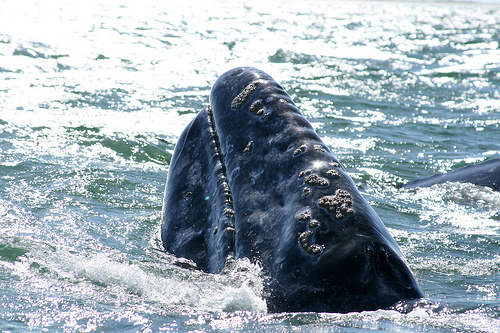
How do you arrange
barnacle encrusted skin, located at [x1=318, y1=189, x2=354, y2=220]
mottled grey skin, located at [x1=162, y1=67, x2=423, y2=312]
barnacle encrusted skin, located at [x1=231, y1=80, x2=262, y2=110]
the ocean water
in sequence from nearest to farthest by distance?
mottled grey skin, located at [x1=162, y1=67, x2=423, y2=312], barnacle encrusted skin, located at [x1=318, y1=189, x2=354, y2=220], the ocean water, barnacle encrusted skin, located at [x1=231, y1=80, x2=262, y2=110]

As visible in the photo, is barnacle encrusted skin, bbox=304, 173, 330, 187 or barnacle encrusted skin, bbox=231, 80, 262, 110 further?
barnacle encrusted skin, bbox=231, 80, 262, 110

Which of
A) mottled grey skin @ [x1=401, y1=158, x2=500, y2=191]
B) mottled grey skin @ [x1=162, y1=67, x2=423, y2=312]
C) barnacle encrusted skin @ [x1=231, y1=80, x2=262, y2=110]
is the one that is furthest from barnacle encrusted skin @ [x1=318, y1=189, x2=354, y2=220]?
mottled grey skin @ [x1=401, y1=158, x2=500, y2=191]

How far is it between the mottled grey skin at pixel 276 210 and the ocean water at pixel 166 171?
125 millimetres

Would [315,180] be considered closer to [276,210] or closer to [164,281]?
[276,210]

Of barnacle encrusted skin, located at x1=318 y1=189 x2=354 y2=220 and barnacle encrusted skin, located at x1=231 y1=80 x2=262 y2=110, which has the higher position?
barnacle encrusted skin, located at x1=231 y1=80 x2=262 y2=110

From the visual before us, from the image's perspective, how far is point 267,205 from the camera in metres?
4.07

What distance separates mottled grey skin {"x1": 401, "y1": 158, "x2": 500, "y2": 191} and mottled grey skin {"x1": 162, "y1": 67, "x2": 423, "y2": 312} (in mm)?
4260

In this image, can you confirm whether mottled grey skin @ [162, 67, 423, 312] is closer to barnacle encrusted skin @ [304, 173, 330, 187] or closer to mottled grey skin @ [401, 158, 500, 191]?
barnacle encrusted skin @ [304, 173, 330, 187]

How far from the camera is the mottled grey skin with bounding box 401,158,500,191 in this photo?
26.0ft

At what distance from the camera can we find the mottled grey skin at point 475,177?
7.91m

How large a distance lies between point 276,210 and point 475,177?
16.3 ft

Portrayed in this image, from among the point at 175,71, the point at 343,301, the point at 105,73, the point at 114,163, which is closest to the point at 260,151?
the point at 343,301

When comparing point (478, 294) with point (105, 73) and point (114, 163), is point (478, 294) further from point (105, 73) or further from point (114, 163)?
point (105, 73)

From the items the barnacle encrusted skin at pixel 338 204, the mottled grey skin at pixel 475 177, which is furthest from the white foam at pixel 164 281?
the mottled grey skin at pixel 475 177
